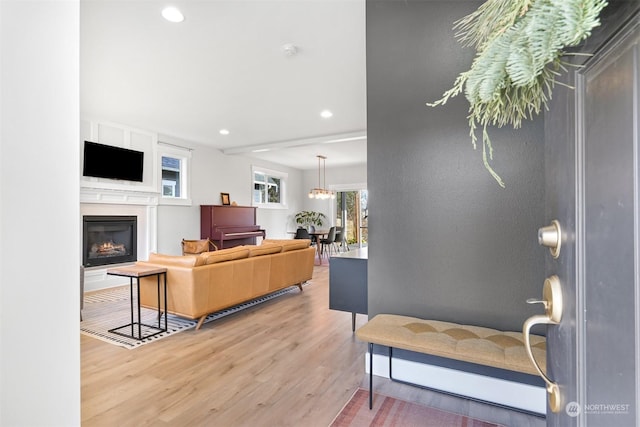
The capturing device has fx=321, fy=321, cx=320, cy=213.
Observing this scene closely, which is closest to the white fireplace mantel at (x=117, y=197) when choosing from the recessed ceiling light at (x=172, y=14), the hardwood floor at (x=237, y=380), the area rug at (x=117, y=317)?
the area rug at (x=117, y=317)

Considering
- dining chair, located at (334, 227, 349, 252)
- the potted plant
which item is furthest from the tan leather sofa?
the potted plant

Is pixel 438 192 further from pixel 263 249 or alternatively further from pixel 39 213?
pixel 263 249

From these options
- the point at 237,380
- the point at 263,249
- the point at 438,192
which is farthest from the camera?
the point at 263,249

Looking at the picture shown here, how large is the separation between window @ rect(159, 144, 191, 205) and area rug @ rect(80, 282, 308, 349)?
217cm

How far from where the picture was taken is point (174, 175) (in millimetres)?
6699

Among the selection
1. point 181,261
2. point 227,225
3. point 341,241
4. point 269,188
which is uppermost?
point 269,188

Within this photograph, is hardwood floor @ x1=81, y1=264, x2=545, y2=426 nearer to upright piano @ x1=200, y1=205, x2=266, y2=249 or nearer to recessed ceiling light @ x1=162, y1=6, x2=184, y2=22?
recessed ceiling light @ x1=162, y1=6, x2=184, y2=22

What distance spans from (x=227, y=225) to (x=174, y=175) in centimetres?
152

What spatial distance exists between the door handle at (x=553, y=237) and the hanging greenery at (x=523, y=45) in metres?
0.19

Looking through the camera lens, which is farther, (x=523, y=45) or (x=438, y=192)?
(x=438, y=192)

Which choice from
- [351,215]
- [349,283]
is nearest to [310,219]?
[351,215]

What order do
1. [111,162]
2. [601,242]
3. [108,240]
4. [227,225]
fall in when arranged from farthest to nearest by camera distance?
[227,225] → [108,240] → [111,162] → [601,242]

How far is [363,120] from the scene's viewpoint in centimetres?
539

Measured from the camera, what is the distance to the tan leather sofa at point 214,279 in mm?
3326
